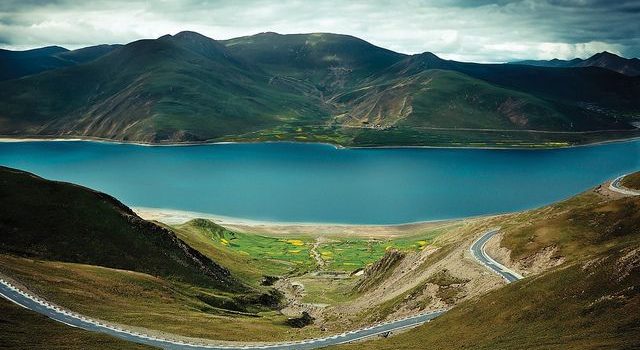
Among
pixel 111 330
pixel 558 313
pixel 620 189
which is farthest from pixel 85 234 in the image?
pixel 620 189

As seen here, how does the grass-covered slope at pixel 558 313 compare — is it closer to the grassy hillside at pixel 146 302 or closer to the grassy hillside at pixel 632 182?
the grassy hillside at pixel 146 302

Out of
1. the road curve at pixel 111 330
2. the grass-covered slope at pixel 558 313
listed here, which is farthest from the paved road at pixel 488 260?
the road curve at pixel 111 330

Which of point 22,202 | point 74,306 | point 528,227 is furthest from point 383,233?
point 74,306

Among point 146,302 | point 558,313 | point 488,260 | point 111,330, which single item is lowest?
point 146,302

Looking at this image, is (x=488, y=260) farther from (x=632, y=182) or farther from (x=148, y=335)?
(x=632, y=182)

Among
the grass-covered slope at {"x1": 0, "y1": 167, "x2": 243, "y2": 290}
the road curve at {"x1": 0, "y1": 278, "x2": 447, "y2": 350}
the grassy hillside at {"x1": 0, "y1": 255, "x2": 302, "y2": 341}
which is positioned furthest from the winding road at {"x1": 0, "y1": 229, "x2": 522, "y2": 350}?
the grass-covered slope at {"x1": 0, "y1": 167, "x2": 243, "y2": 290}

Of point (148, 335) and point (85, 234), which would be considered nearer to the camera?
point (148, 335)

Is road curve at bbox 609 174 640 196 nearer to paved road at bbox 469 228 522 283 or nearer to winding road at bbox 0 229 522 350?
paved road at bbox 469 228 522 283

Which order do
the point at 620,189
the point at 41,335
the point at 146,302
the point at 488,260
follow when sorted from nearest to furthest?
the point at 41,335, the point at 146,302, the point at 488,260, the point at 620,189
